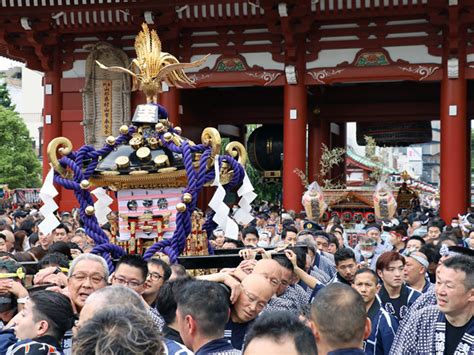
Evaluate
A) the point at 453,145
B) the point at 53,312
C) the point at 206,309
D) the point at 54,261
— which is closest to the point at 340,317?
the point at 206,309

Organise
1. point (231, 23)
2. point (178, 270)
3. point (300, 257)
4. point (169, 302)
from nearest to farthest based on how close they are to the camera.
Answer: point (169, 302)
point (178, 270)
point (300, 257)
point (231, 23)

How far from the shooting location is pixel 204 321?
3.75 m

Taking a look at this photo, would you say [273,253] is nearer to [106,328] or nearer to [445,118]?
[106,328]

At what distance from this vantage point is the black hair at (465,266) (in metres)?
4.64

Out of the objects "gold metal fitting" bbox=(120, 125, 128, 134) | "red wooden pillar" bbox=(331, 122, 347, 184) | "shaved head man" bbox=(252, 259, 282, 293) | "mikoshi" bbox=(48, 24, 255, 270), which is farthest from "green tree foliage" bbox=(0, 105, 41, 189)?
"shaved head man" bbox=(252, 259, 282, 293)

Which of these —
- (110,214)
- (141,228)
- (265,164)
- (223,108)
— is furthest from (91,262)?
(265,164)

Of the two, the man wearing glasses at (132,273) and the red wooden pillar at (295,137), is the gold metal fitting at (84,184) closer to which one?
the man wearing glasses at (132,273)

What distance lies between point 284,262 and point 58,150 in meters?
3.44

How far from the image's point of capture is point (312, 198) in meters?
15.4

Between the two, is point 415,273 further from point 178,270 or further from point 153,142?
point 153,142

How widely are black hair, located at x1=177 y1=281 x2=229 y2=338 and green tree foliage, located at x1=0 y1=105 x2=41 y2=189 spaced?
36.6 meters

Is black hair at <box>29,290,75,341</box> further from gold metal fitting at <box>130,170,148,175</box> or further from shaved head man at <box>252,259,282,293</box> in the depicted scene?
gold metal fitting at <box>130,170,148,175</box>

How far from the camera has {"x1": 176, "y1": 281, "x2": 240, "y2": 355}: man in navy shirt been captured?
3.71 metres

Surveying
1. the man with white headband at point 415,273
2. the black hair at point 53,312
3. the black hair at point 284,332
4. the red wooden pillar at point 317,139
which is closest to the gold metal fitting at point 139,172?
the man with white headband at point 415,273
